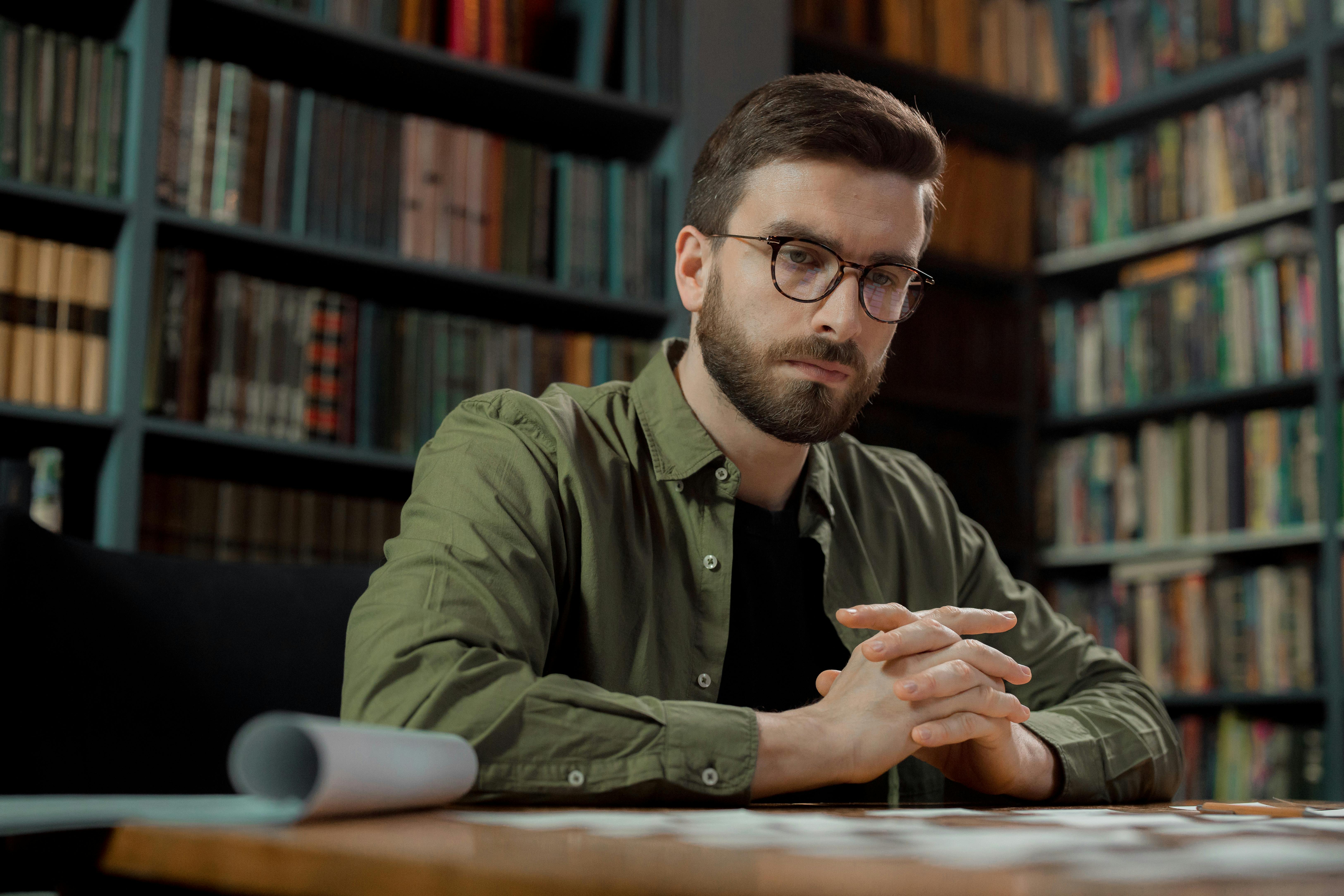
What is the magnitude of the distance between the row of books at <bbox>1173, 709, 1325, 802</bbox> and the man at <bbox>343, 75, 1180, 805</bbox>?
1524mm

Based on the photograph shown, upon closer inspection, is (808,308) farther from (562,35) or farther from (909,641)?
(562,35)

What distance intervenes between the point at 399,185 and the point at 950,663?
172 centimetres

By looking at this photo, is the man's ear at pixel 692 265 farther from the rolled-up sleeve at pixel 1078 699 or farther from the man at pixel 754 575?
the rolled-up sleeve at pixel 1078 699

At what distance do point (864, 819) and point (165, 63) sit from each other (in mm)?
1912

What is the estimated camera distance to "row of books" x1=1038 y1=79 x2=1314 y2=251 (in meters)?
2.90

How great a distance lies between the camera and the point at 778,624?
138 cm

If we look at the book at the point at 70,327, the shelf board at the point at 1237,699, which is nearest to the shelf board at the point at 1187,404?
the shelf board at the point at 1237,699

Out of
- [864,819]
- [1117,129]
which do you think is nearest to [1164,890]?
[864,819]

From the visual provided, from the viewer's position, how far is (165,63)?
2.18 m

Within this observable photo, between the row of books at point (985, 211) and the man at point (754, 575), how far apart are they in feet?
5.59

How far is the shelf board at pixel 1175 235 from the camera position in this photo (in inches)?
112

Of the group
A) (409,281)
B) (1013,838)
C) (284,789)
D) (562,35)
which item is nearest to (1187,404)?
(562,35)

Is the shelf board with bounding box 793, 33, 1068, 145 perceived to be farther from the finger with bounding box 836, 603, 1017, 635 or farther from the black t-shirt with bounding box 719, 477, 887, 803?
the finger with bounding box 836, 603, 1017, 635

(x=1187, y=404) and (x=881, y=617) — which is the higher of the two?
(x=1187, y=404)
